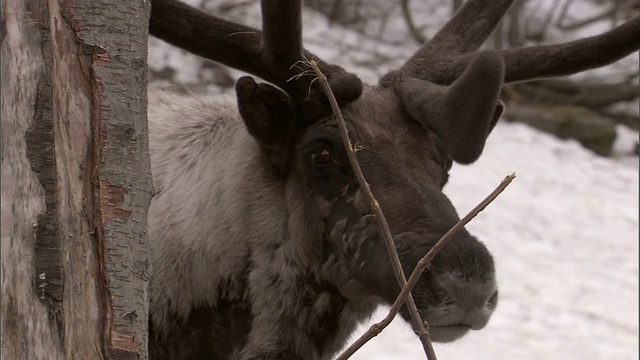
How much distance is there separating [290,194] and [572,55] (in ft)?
3.56

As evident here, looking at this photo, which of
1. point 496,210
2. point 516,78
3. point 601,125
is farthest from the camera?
point 601,125

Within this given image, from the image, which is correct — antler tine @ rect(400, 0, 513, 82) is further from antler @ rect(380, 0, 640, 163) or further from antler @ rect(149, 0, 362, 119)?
antler @ rect(149, 0, 362, 119)

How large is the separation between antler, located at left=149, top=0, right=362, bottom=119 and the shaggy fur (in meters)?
0.09

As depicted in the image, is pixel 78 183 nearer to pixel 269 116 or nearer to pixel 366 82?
pixel 269 116

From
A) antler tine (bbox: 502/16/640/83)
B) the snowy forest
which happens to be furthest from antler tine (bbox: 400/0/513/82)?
the snowy forest

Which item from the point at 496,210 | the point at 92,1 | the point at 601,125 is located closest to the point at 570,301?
the point at 496,210

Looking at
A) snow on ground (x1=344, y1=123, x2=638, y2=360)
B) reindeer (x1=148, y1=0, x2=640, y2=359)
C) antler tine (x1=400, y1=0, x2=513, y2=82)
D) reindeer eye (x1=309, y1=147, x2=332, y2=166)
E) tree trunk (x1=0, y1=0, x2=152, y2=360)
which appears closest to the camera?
tree trunk (x1=0, y1=0, x2=152, y2=360)

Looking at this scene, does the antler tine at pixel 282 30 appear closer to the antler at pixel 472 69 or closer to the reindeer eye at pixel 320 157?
the reindeer eye at pixel 320 157

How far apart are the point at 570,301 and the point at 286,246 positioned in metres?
5.19

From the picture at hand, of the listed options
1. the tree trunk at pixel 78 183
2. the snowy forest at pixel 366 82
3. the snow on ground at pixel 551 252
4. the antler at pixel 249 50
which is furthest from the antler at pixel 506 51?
the snow on ground at pixel 551 252

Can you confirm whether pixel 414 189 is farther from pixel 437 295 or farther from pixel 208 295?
pixel 208 295

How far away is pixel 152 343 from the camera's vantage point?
3.34 m

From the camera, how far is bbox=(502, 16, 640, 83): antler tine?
10.8 ft

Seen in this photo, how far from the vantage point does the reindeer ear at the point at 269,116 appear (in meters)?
3.21
